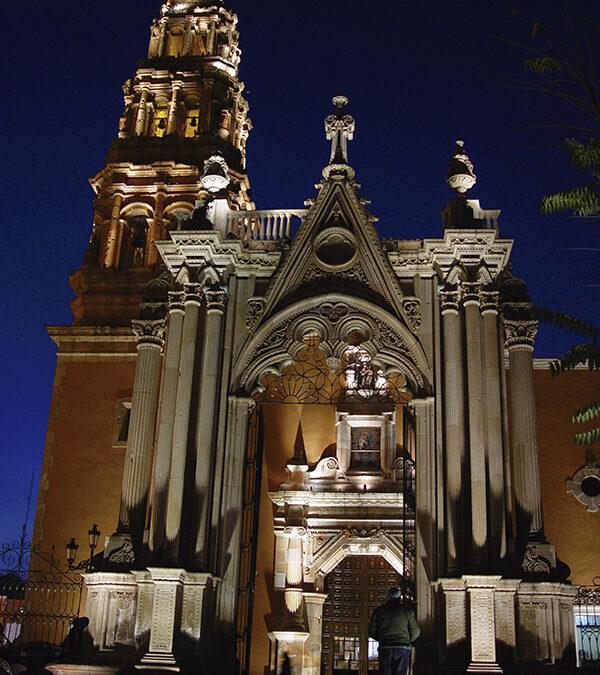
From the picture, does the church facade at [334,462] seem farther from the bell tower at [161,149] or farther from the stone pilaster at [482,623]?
the bell tower at [161,149]

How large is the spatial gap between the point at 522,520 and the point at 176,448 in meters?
5.70

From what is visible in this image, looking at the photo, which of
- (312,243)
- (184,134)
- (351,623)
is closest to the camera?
(312,243)

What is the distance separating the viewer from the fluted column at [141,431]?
16188mm

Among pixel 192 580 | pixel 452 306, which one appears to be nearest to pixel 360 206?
pixel 452 306

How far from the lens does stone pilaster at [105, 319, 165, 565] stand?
51.6 ft

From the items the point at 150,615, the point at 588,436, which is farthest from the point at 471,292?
the point at 150,615

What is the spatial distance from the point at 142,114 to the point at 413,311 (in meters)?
16.9

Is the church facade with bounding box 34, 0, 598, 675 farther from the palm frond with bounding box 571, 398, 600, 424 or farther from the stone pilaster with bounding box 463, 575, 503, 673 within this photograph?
the palm frond with bounding box 571, 398, 600, 424

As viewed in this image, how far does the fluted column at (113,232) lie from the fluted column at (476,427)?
14.0 m

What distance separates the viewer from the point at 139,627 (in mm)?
14977

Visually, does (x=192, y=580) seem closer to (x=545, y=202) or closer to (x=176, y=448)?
(x=176, y=448)

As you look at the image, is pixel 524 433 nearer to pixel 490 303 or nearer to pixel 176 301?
pixel 490 303

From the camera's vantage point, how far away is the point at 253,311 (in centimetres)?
1720

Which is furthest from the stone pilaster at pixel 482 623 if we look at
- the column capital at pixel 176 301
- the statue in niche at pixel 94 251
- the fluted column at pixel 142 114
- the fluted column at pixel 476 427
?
the fluted column at pixel 142 114
